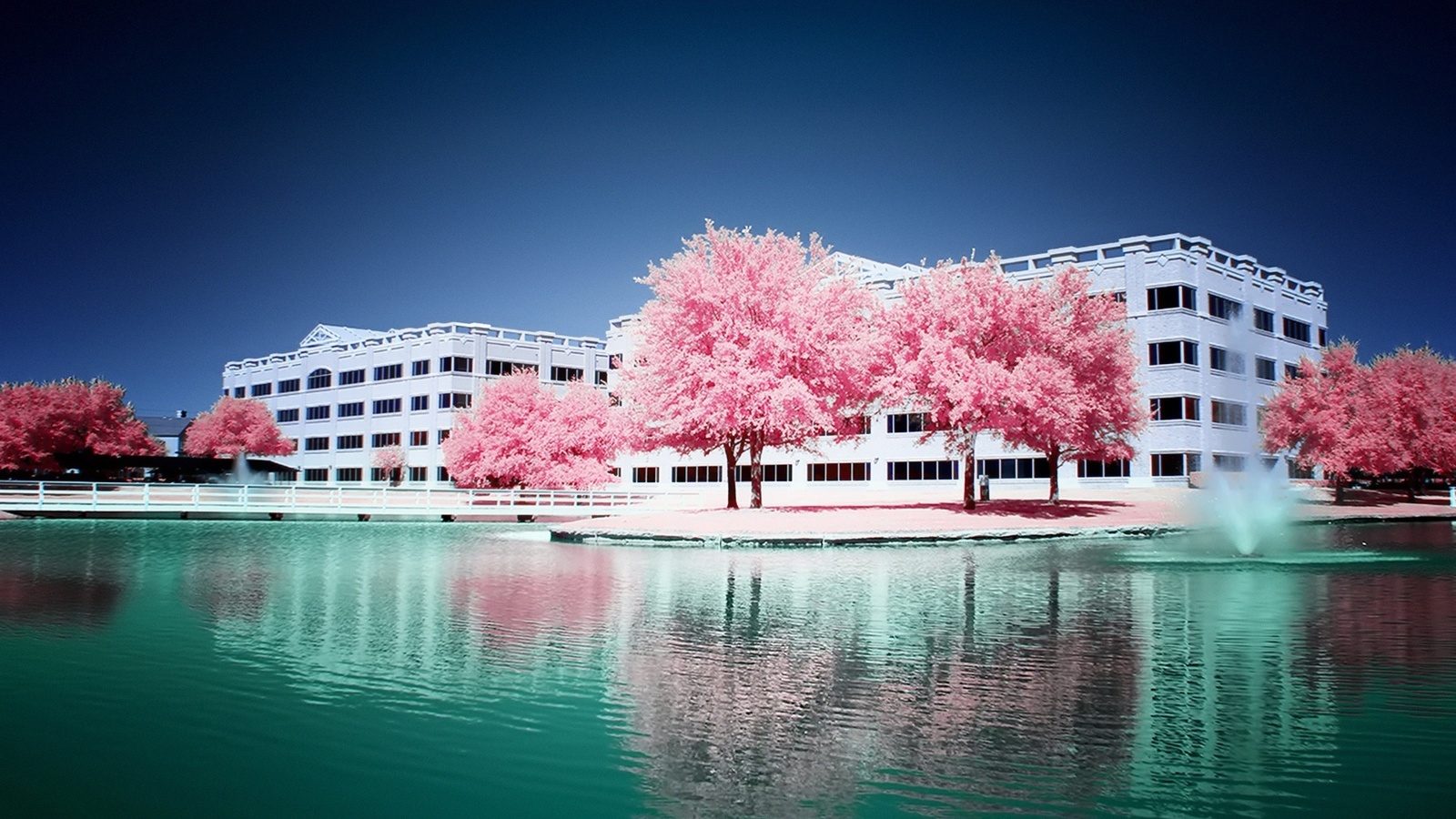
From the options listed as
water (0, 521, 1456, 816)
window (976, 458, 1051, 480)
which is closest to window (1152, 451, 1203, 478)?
window (976, 458, 1051, 480)

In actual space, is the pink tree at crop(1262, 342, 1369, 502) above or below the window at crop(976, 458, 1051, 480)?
above

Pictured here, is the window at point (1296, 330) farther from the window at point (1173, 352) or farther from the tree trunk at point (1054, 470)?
the tree trunk at point (1054, 470)

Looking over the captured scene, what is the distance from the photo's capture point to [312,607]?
14.5 meters

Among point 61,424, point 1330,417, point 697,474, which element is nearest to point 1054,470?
point 1330,417

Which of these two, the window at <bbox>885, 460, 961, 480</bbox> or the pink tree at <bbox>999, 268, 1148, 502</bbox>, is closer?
the pink tree at <bbox>999, 268, 1148, 502</bbox>

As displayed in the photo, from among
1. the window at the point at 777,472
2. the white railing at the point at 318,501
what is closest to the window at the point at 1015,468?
the window at the point at 777,472

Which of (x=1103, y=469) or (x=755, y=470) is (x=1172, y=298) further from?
(x=755, y=470)

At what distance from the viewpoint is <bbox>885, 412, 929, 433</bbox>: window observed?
69688 mm

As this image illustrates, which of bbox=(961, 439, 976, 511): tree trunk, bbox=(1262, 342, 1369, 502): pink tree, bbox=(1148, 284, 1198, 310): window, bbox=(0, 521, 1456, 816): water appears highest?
bbox=(1148, 284, 1198, 310): window

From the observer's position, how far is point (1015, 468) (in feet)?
213

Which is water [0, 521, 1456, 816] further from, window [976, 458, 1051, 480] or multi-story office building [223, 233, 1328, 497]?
window [976, 458, 1051, 480]

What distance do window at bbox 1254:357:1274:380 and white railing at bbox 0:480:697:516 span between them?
3922cm

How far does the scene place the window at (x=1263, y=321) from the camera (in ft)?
220

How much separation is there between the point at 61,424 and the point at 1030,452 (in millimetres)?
67129
